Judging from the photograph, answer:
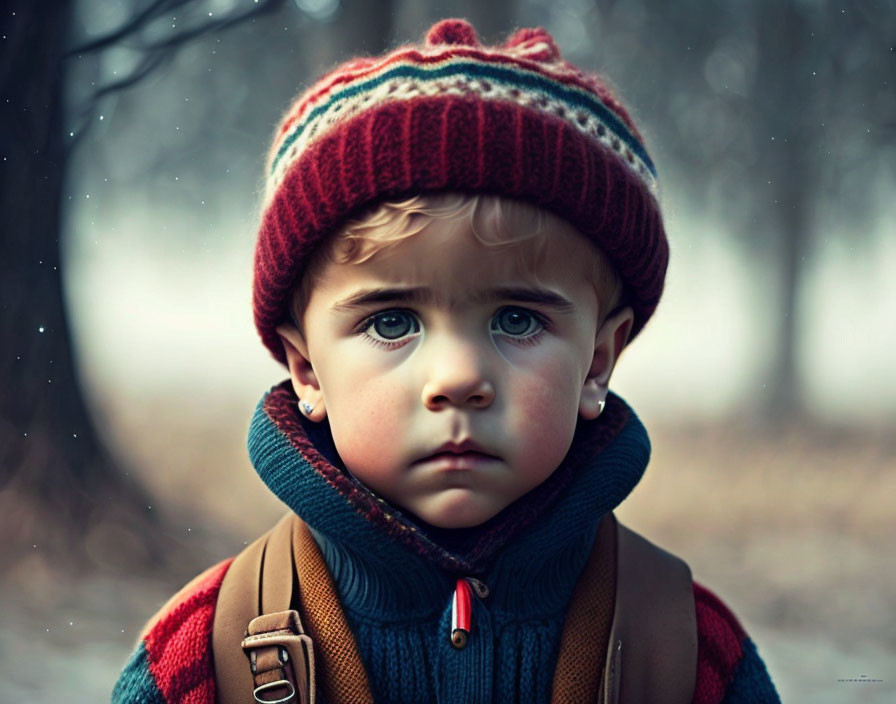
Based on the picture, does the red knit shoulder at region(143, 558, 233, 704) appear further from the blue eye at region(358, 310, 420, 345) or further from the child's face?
the blue eye at region(358, 310, 420, 345)

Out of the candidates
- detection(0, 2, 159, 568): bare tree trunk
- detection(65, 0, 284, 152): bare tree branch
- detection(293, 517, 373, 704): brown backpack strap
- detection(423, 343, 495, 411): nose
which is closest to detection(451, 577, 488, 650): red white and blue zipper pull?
detection(293, 517, 373, 704): brown backpack strap

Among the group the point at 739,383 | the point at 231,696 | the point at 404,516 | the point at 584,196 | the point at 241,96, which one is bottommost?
the point at 231,696

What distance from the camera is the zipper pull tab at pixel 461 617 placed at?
1040mm

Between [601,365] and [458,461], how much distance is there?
30 cm

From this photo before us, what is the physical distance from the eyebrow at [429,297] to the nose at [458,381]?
0.06 meters

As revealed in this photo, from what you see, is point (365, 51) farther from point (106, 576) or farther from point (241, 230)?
point (106, 576)

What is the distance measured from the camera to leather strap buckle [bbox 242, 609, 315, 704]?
3.35ft

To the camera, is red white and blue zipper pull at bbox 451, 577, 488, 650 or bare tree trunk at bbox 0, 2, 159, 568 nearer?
red white and blue zipper pull at bbox 451, 577, 488, 650

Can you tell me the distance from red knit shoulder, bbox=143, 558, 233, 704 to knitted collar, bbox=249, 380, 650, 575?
178 millimetres

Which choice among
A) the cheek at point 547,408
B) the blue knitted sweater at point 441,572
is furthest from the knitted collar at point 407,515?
the cheek at point 547,408

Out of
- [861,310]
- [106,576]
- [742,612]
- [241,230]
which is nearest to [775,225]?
[861,310]

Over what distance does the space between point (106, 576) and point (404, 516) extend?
155 cm

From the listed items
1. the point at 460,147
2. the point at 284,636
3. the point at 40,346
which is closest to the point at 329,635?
the point at 284,636

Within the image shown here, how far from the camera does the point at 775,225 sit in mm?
3092
